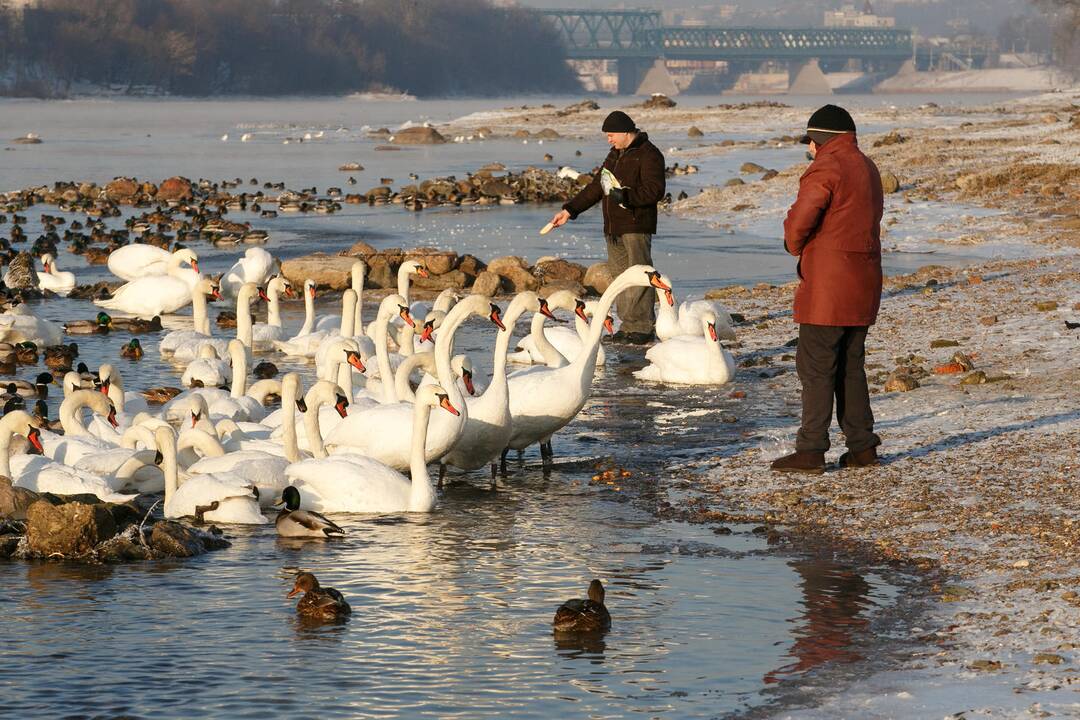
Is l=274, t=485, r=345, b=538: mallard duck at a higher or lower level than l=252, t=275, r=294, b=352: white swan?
lower

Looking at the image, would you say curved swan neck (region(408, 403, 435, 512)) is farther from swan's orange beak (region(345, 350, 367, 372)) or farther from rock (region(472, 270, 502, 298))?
rock (region(472, 270, 502, 298))

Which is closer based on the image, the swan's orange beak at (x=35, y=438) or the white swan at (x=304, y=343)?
the swan's orange beak at (x=35, y=438)

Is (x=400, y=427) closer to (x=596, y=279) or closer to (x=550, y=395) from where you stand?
(x=550, y=395)

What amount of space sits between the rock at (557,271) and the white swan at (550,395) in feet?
31.3

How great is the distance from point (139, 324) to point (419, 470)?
9.14 meters

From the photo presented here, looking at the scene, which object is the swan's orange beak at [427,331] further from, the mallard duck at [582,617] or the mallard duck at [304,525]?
the mallard duck at [582,617]

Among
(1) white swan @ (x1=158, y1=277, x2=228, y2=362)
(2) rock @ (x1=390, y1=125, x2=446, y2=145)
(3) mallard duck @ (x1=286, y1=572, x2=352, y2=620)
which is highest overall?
(2) rock @ (x1=390, y1=125, x2=446, y2=145)

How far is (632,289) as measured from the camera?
50.1 feet

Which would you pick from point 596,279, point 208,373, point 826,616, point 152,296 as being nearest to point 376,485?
point 826,616

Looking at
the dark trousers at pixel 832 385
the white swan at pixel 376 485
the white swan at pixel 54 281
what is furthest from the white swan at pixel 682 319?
the white swan at pixel 54 281

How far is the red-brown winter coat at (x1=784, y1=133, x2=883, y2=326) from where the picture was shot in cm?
876

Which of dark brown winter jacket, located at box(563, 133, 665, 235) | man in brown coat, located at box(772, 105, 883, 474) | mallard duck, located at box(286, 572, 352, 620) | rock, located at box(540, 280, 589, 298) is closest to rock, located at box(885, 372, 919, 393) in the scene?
man in brown coat, located at box(772, 105, 883, 474)

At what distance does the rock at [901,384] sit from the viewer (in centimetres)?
1190

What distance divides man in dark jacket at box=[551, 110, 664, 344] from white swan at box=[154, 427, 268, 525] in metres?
5.48
